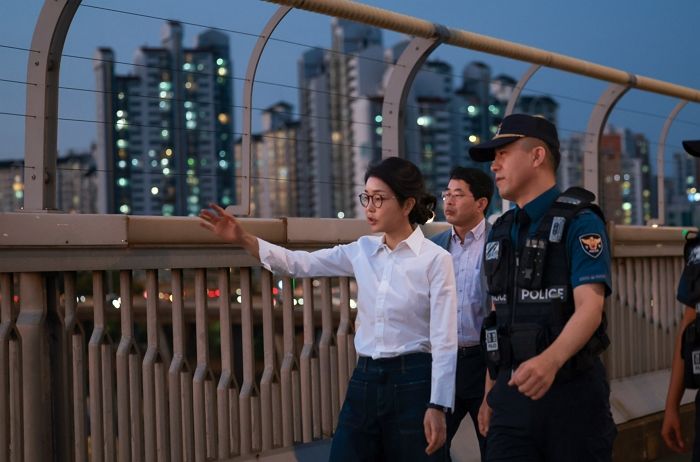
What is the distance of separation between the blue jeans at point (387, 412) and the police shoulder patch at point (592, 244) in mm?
766

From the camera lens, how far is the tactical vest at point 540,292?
3.69m

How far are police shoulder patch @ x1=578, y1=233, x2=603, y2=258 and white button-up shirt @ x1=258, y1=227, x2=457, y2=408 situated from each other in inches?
24.4

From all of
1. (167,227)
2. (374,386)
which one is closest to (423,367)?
(374,386)

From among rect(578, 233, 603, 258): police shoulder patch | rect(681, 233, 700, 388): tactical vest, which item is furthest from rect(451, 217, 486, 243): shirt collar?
rect(578, 233, 603, 258): police shoulder patch

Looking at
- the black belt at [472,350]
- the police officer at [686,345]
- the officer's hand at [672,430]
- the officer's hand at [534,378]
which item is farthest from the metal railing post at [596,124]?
the officer's hand at [534,378]

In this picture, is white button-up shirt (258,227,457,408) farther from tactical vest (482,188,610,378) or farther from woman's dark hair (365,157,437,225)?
tactical vest (482,188,610,378)

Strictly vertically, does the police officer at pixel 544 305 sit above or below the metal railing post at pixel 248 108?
below

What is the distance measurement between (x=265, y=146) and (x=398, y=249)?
608 ft

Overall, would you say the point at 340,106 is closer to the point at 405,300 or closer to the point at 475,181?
the point at 475,181

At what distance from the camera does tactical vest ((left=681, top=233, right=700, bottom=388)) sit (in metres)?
4.25

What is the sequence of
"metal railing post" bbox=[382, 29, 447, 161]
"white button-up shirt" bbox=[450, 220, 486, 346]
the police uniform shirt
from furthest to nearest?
"metal railing post" bbox=[382, 29, 447, 161] < "white button-up shirt" bbox=[450, 220, 486, 346] < the police uniform shirt

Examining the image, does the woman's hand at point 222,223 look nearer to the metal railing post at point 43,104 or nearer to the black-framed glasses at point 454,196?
the metal railing post at point 43,104

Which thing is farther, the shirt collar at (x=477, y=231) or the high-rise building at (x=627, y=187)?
the high-rise building at (x=627, y=187)

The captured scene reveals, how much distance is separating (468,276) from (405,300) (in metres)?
1.21
